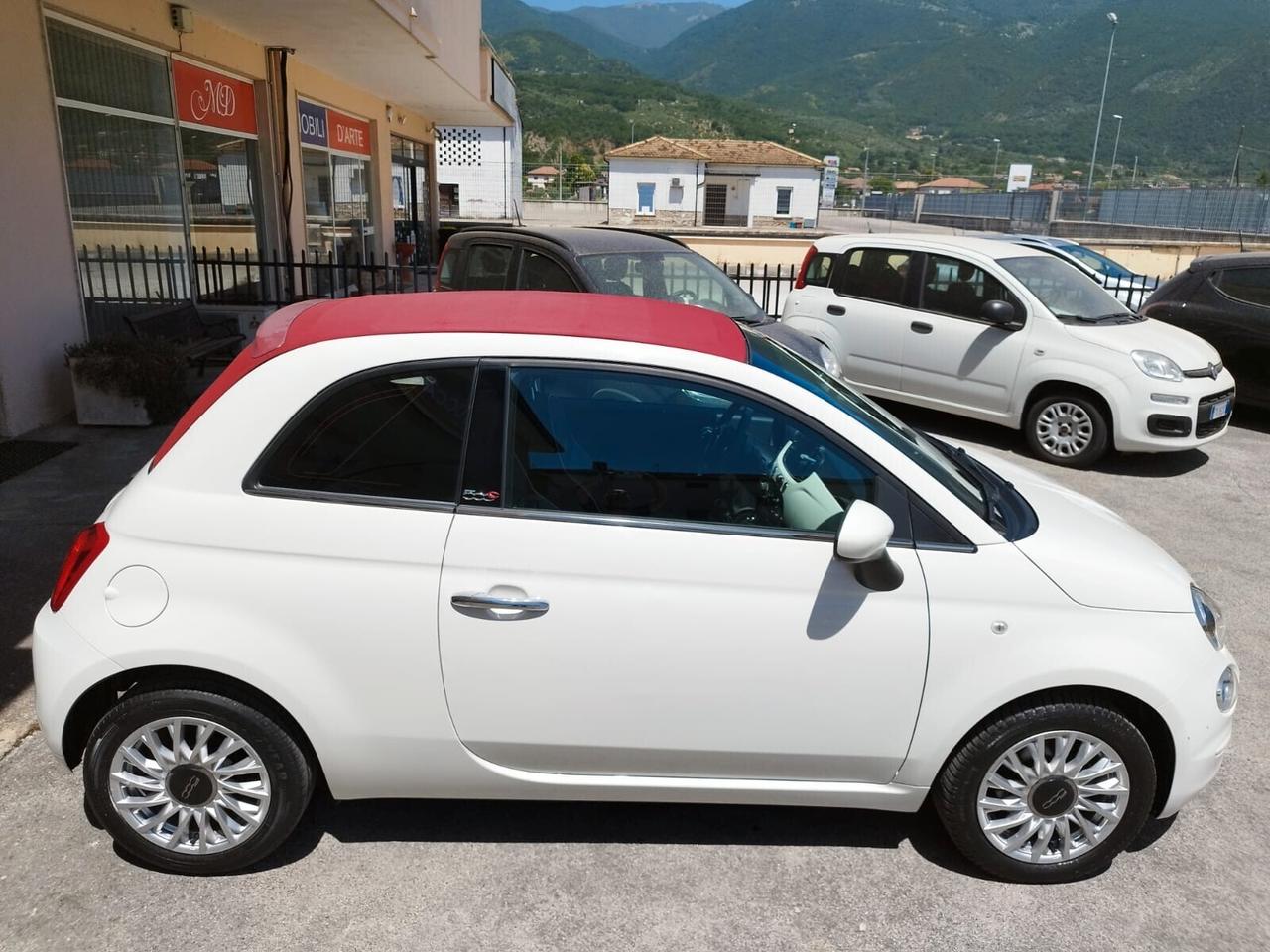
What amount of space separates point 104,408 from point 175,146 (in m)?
4.10

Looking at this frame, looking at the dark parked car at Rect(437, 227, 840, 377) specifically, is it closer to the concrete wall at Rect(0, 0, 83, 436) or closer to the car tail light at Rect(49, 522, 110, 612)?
the concrete wall at Rect(0, 0, 83, 436)

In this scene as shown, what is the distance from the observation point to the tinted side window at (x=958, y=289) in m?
8.17

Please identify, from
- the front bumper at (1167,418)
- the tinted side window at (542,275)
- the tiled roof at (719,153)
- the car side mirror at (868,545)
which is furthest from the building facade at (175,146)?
the tiled roof at (719,153)

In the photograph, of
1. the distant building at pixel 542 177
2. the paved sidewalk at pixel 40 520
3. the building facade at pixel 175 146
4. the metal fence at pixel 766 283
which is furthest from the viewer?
the distant building at pixel 542 177

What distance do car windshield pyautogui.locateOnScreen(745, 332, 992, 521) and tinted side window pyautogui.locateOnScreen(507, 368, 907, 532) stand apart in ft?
0.58

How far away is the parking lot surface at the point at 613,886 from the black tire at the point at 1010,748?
74mm

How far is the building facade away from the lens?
24.3 ft

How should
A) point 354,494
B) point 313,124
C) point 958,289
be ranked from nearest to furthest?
point 354,494
point 958,289
point 313,124

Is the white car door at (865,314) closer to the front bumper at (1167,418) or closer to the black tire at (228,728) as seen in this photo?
the front bumper at (1167,418)

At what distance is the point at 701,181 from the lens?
6594 cm

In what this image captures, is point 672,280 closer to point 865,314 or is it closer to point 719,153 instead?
point 865,314

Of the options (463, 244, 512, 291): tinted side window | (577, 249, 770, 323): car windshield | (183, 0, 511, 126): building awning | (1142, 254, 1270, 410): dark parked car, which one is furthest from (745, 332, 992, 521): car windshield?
(183, 0, 511, 126): building awning

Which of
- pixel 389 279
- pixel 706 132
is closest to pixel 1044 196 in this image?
pixel 389 279

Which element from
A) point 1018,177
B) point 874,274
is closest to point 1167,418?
point 874,274
